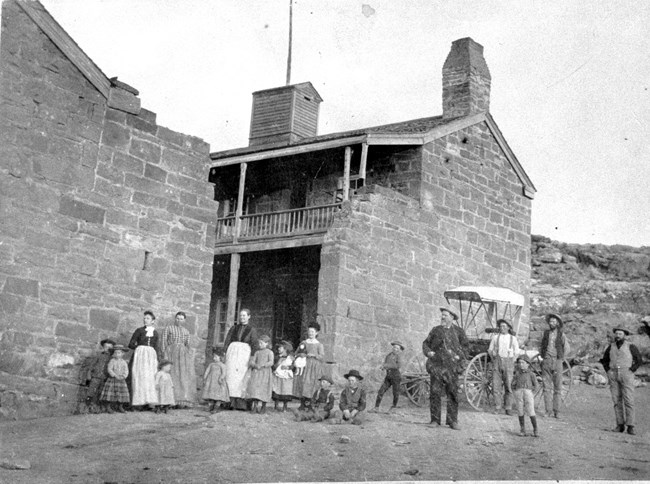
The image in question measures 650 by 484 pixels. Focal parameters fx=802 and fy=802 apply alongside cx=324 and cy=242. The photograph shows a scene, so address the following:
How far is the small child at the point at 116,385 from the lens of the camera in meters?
10.5

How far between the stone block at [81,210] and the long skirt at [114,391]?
2209mm

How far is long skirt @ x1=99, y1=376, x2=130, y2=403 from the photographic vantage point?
1050 cm

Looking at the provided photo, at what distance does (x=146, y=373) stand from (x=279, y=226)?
7.86 meters

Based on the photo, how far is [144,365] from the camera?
10.9 metres

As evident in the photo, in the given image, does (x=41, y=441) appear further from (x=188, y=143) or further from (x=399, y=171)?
(x=399, y=171)

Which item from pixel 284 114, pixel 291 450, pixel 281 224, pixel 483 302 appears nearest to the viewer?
pixel 291 450

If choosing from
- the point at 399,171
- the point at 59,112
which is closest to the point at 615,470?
the point at 59,112

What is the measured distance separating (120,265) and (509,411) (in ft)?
21.5

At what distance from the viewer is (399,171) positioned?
17.4m

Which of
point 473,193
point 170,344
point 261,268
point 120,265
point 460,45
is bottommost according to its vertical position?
point 170,344

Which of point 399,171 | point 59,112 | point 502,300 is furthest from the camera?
point 399,171

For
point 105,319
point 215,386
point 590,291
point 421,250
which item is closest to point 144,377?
point 105,319

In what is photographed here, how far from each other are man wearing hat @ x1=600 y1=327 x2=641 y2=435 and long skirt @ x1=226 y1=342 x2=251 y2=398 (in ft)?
17.7

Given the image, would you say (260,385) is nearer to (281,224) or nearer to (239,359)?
(239,359)
